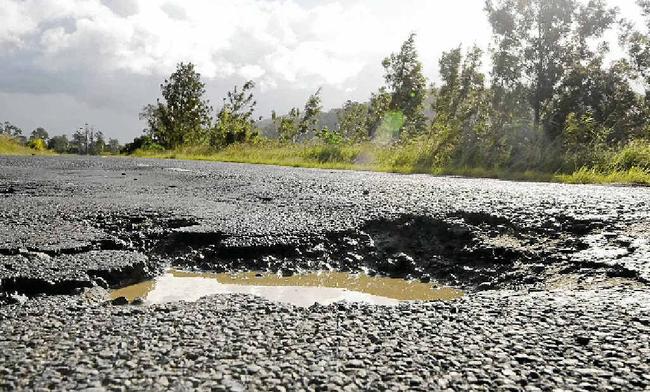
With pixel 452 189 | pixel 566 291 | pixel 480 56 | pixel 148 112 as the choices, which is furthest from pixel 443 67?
pixel 566 291

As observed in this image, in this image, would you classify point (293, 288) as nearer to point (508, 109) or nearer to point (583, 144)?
point (583, 144)

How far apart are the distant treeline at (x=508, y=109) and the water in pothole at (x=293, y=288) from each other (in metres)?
6.81

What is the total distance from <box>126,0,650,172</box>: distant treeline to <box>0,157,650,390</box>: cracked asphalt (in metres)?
4.65

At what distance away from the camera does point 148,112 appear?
119 ft

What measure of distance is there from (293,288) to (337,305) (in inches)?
32.1

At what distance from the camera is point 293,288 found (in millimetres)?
2820

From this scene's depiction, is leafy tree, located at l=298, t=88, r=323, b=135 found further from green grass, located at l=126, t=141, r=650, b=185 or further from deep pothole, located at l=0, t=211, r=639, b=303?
deep pothole, located at l=0, t=211, r=639, b=303

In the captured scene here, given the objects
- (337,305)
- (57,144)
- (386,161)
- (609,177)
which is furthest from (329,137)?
(57,144)

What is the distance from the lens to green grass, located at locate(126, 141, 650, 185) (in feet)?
24.7

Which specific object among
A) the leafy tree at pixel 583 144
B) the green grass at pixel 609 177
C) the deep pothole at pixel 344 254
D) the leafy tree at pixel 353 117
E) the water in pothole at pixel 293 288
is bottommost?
the water in pothole at pixel 293 288

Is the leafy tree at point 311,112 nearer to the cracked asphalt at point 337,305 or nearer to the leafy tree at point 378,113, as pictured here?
the leafy tree at point 378,113

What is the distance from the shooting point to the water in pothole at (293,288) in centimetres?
265

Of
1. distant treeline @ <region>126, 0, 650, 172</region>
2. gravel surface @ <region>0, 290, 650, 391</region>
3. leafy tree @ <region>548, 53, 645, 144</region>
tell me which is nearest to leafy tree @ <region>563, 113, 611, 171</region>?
distant treeline @ <region>126, 0, 650, 172</region>

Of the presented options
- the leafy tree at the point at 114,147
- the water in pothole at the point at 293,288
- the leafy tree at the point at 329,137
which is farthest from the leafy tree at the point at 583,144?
the leafy tree at the point at 114,147
